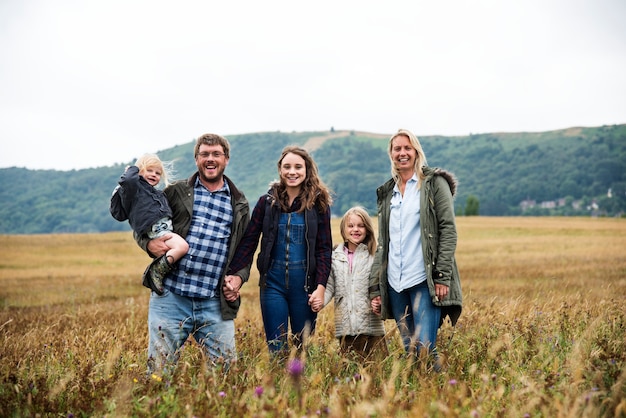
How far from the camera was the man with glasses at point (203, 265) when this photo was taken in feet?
14.7

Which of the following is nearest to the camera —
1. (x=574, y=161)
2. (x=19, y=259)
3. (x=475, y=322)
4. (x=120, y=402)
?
(x=120, y=402)

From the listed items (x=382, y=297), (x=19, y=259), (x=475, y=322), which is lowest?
(x=19, y=259)

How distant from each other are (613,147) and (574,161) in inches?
736

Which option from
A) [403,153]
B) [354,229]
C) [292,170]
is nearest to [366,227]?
[354,229]

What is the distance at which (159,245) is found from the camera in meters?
4.45

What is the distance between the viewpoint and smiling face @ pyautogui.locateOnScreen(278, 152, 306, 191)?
485 cm

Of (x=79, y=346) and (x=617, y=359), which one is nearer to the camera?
(x=617, y=359)

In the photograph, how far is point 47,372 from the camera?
14.5ft

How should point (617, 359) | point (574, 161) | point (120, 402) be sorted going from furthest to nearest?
point (574, 161) → point (617, 359) → point (120, 402)

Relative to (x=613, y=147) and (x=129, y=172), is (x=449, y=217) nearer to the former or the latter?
(x=129, y=172)

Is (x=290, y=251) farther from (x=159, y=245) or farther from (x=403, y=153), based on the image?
(x=403, y=153)

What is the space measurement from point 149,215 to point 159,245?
26 cm

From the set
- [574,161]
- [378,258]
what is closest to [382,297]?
[378,258]

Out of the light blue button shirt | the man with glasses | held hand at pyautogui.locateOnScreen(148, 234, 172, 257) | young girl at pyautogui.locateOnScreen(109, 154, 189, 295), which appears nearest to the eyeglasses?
the man with glasses
